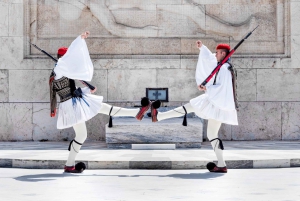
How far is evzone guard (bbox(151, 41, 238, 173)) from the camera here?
1038 cm

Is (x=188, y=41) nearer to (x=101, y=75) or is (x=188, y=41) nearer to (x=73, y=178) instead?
(x=101, y=75)

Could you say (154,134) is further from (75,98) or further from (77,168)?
(75,98)

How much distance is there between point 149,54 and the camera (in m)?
16.8

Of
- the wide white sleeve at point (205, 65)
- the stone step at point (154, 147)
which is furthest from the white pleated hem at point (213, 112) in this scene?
the stone step at point (154, 147)

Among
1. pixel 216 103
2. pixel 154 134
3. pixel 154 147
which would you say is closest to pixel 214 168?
pixel 216 103

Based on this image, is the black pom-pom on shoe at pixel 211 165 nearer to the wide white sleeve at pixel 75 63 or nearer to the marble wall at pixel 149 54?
the wide white sleeve at pixel 75 63

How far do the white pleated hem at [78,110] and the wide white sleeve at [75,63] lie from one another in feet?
1.07

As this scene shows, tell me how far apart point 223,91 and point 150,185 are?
2.21 m

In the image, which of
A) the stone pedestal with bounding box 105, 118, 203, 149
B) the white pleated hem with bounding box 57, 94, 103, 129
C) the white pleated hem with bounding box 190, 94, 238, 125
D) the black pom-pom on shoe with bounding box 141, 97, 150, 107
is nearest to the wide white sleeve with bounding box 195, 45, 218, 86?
the white pleated hem with bounding box 190, 94, 238, 125

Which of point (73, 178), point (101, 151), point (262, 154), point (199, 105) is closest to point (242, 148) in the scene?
point (262, 154)

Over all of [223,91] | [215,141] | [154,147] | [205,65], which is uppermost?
[205,65]

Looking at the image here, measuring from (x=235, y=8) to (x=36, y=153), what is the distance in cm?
658

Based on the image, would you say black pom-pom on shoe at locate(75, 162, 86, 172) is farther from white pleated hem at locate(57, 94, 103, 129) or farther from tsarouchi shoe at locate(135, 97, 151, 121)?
tsarouchi shoe at locate(135, 97, 151, 121)

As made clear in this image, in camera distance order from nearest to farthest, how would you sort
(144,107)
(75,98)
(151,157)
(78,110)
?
(78,110)
(75,98)
(144,107)
(151,157)
